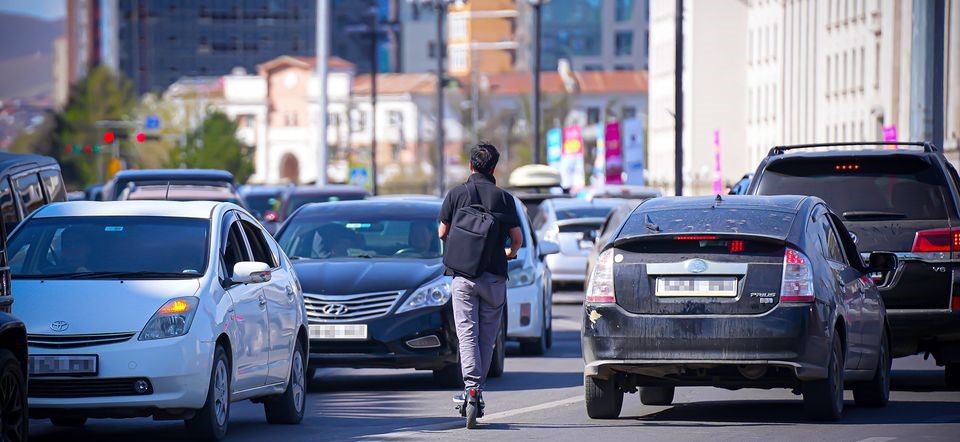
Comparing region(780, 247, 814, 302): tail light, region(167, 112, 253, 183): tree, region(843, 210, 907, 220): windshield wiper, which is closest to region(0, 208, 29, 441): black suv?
region(780, 247, 814, 302): tail light

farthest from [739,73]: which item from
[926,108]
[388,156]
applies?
[926,108]

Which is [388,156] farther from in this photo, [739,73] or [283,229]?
[283,229]

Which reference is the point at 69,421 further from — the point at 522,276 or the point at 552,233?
the point at 552,233

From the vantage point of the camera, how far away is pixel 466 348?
42.2 feet

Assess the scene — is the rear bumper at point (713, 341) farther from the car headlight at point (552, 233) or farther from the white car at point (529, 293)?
the car headlight at point (552, 233)

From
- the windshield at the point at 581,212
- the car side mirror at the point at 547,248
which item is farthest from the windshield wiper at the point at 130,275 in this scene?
the windshield at the point at 581,212

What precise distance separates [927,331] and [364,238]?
487cm

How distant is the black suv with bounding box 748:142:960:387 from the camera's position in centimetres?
1541

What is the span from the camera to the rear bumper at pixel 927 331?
15.4 metres

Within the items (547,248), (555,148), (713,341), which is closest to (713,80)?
(555,148)

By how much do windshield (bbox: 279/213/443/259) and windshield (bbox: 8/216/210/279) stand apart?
188 inches

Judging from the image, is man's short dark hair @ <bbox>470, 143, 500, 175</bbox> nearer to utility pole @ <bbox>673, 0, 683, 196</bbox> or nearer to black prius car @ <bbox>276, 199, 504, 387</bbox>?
black prius car @ <bbox>276, 199, 504, 387</bbox>

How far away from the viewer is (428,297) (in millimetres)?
15969

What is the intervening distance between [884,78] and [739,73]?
2130 inches
